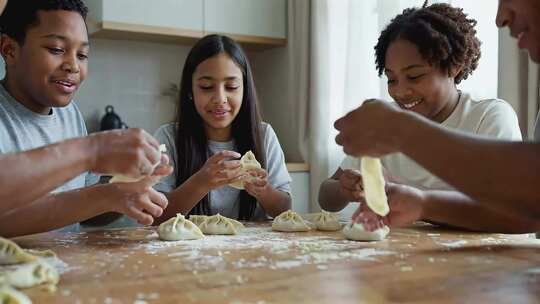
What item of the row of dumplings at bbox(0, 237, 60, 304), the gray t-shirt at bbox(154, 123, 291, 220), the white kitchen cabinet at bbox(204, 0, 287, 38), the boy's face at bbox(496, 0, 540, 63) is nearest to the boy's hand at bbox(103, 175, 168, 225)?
the row of dumplings at bbox(0, 237, 60, 304)

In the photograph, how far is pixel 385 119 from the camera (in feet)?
2.82

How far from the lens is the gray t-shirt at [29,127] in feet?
4.85

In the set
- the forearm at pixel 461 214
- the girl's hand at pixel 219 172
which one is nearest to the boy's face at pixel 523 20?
the forearm at pixel 461 214

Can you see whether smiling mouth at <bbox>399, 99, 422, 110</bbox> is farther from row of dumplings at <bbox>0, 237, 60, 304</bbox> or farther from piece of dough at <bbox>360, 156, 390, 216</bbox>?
row of dumplings at <bbox>0, 237, 60, 304</bbox>

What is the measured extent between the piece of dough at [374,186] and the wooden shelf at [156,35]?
1.82m

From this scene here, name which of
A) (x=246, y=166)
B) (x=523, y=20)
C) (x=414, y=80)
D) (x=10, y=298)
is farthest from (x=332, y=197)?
(x=10, y=298)

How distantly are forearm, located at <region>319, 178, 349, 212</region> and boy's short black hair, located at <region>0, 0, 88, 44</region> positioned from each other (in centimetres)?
91

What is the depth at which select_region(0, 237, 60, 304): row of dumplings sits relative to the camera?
64 cm

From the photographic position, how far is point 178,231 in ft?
3.92

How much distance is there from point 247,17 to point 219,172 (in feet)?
5.03

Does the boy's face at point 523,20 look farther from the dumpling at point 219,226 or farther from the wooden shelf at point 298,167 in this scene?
the wooden shelf at point 298,167

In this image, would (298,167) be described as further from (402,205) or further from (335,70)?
(402,205)

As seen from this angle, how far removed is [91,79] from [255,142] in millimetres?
1217

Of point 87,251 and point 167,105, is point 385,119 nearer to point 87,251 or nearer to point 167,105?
point 87,251
